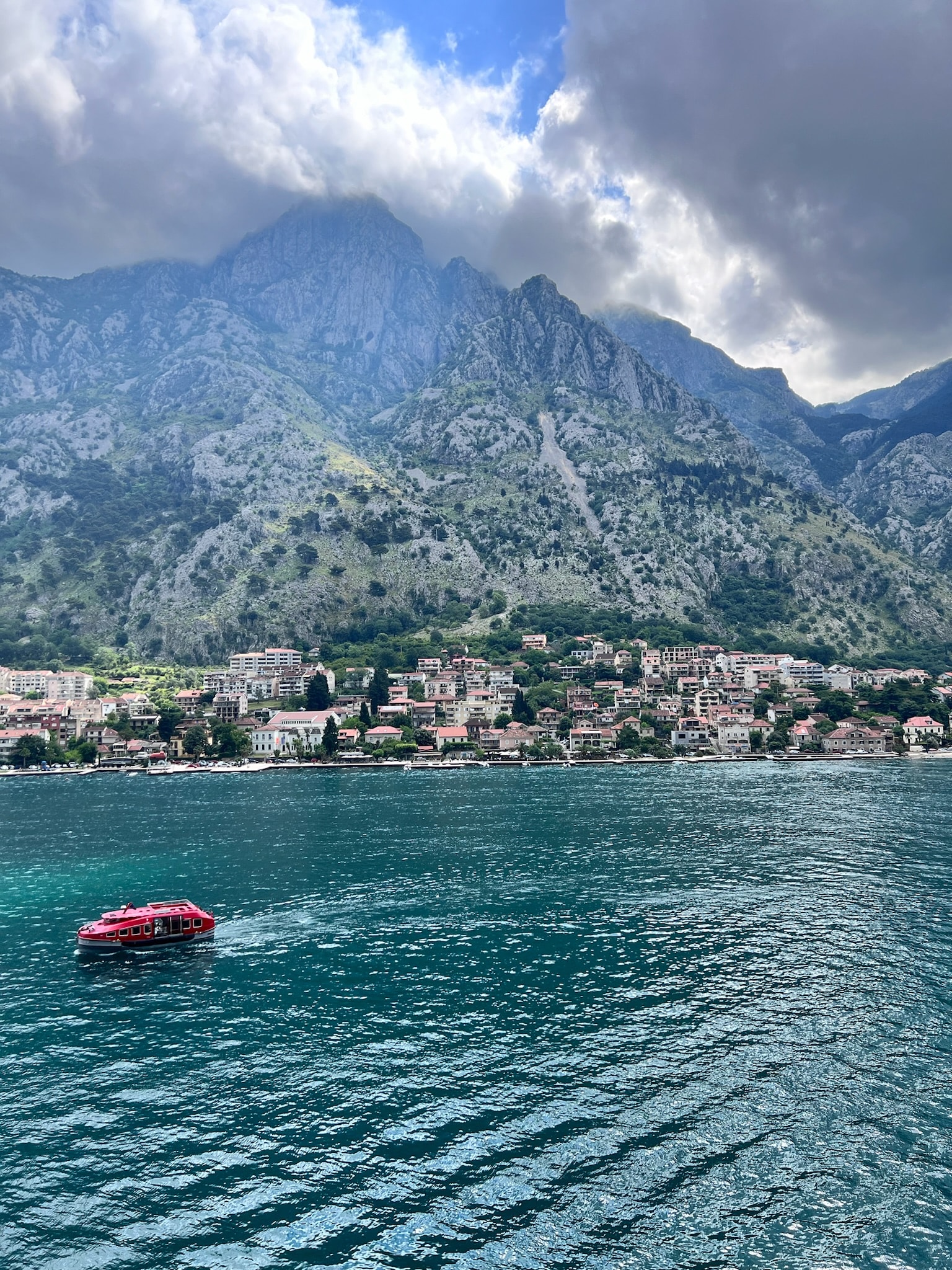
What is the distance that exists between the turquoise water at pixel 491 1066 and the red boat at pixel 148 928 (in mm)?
1340

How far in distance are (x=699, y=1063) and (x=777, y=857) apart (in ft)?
137

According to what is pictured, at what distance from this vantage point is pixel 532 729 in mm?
180250

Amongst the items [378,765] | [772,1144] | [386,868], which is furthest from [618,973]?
Answer: [378,765]

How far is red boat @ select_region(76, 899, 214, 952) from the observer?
47781 mm

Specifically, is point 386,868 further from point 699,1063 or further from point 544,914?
point 699,1063

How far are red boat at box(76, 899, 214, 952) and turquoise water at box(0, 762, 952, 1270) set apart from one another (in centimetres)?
134

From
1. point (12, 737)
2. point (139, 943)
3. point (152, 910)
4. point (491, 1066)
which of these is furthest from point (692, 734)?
point (12, 737)

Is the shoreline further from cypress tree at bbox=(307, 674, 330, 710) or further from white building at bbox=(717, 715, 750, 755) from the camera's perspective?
cypress tree at bbox=(307, 674, 330, 710)

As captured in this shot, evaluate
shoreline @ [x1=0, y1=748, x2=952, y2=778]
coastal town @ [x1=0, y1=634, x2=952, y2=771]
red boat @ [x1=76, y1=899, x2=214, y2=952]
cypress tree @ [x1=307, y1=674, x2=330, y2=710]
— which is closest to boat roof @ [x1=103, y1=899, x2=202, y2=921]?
red boat @ [x1=76, y1=899, x2=214, y2=952]

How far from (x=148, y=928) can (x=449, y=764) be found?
117304 mm

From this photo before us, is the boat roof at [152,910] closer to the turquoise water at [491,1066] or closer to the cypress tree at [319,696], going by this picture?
the turquoise water at [491,1066]

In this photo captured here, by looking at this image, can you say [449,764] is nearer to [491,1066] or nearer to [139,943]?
[139,943]

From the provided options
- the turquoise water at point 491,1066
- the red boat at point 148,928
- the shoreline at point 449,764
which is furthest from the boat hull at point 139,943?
the shoreline at point 449,764

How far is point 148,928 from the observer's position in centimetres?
4878
